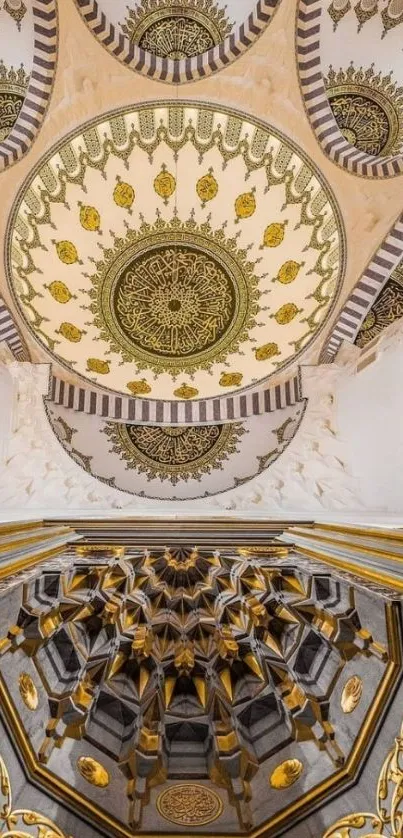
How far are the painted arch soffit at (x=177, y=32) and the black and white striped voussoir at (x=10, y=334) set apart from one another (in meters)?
2.91

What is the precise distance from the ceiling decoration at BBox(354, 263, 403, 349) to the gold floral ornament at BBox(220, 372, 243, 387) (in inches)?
68.6

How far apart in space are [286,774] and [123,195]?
552 centimetres

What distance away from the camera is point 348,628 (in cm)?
191

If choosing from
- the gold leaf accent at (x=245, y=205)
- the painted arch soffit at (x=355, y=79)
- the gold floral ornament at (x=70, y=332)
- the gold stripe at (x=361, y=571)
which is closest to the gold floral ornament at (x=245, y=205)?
the gold leaf accent at (x=245, y=205)

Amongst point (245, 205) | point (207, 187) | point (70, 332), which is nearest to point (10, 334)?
point (70, 332)

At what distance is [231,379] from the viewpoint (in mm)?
6703

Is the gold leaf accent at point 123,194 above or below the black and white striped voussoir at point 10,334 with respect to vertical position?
above

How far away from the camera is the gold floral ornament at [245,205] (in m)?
5.46

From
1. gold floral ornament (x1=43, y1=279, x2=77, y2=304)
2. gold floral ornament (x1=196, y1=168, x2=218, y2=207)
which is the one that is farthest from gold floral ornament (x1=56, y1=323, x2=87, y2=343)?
gold floral ornament (x1=196, y1=168, x2=218, y2=207)

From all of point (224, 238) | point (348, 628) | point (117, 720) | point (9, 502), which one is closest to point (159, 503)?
point (9, 502)

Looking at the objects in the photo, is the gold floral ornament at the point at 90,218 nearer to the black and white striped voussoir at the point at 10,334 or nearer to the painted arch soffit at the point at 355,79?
the black and white striped voussoir at the point at 10,334

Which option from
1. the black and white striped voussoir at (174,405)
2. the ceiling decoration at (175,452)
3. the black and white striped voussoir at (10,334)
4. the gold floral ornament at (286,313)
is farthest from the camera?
the ceiling decoration at (175,452)

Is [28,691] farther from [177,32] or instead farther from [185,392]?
[177,32]

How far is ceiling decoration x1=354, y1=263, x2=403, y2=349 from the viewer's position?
18.0ft
